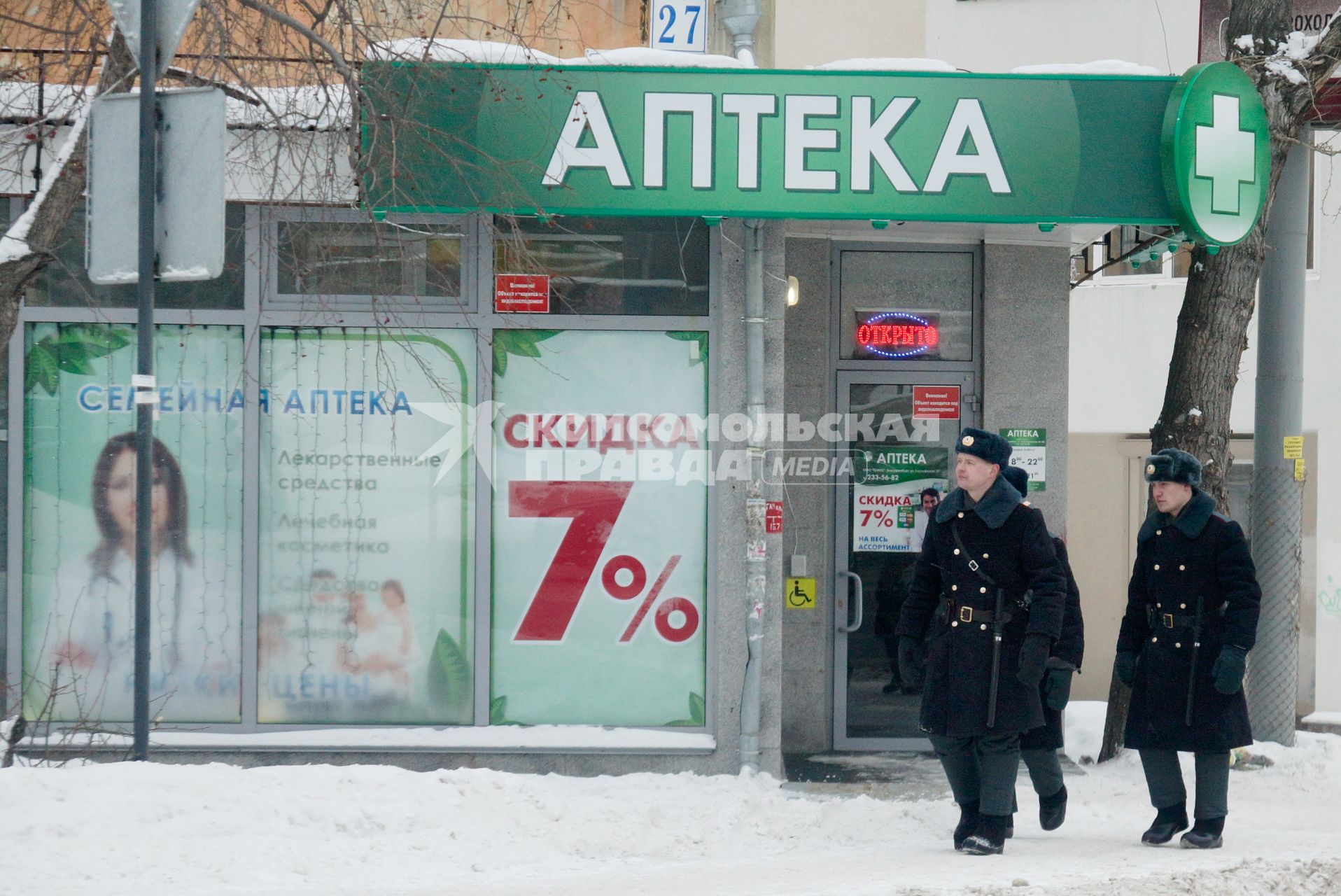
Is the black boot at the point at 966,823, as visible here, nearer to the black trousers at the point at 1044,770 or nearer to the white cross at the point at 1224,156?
the black trousers at the point at 1044,770

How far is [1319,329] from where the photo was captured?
1413cm

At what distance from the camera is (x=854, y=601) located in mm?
9148

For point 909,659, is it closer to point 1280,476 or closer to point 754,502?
point 754,502

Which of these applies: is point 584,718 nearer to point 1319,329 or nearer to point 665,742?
point 665,742

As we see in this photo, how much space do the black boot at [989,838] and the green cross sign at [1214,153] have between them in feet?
11.0

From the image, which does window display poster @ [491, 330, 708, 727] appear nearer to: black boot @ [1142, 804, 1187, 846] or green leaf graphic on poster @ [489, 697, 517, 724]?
green leaf graphic on poster @ [489, 697, 517, 724]

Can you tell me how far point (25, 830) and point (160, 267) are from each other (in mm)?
2204

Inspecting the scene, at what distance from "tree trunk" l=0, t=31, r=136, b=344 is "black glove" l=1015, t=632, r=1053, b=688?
4500 mm

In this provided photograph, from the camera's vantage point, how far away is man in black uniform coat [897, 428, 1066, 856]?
581 centimetres

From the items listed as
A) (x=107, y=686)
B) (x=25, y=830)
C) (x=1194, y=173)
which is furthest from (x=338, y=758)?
(x=1194, y=173)

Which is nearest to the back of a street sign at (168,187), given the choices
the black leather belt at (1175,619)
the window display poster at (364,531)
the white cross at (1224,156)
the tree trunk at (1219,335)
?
the window display poster at (364,531)

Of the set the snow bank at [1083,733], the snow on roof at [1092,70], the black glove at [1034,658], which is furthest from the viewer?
the snow bank at [1083,733]

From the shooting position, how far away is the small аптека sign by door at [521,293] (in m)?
7.76

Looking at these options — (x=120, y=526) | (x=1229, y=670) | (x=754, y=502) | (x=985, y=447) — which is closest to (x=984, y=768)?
(x=1229, y=670)
